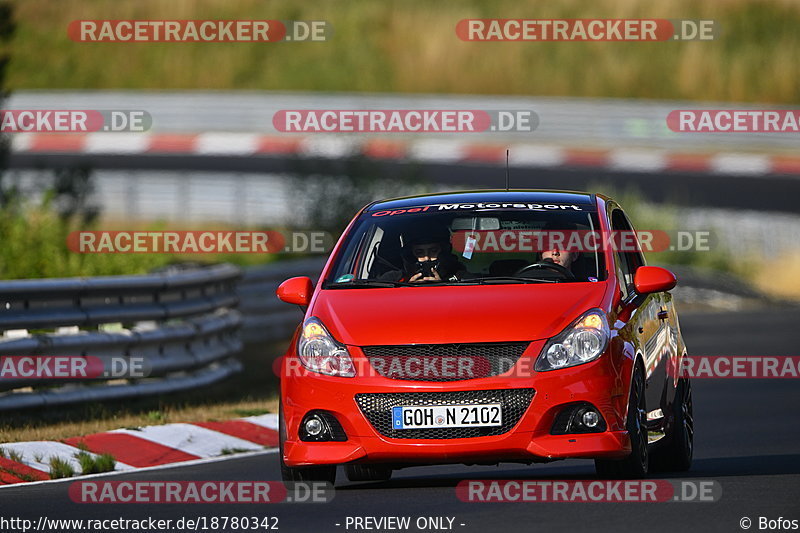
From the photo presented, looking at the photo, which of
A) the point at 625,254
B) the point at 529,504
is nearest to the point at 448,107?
the point at 625,254

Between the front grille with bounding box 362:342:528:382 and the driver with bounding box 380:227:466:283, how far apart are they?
3.30ft

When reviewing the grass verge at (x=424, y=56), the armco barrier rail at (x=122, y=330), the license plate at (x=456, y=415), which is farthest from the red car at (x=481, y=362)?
the grass verge at (x=424, y=56)

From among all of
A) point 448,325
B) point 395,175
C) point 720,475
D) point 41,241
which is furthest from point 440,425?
point 395,175

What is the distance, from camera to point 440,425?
9.35m

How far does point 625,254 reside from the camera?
11.0 metres

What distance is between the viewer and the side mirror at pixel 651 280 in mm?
10180

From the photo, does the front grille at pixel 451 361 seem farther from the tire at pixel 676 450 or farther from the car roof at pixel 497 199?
the tire at pixel 676 450

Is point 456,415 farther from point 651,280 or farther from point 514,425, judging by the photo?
point 651,280

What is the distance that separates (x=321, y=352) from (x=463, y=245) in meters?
1.63

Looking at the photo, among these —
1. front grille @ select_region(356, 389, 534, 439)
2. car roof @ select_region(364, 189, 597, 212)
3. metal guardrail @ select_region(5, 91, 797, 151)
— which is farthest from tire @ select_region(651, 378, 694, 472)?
metal guardrail @ select_region(5, 91, 797, 151)

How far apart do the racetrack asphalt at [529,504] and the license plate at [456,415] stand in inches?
15.4

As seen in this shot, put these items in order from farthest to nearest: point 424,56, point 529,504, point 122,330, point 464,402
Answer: point 424,56 < point 122,330 < point 464,402 < point 529,504

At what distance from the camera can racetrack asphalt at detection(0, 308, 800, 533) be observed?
8.63m

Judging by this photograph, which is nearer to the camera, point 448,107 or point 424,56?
point 448,107
